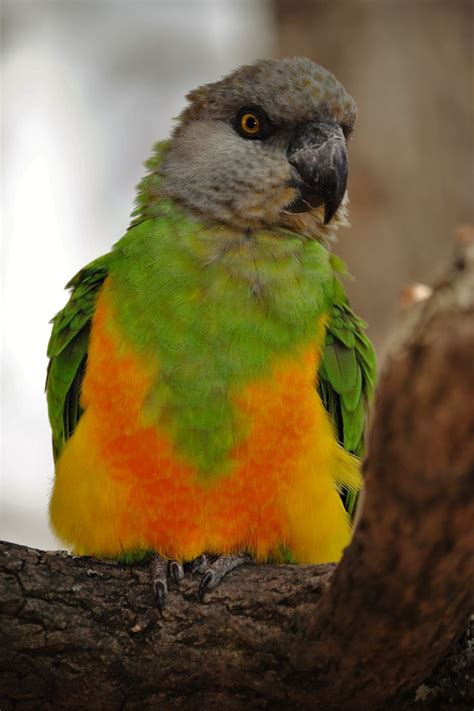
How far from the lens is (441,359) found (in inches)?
77.0

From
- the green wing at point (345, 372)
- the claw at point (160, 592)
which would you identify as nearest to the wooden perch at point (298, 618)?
the claw at point (160, 592)

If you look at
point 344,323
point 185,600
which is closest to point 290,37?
point 344,323

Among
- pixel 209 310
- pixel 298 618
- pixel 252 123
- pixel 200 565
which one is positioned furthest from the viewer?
pixel 252 123

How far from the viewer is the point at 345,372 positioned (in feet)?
13.0

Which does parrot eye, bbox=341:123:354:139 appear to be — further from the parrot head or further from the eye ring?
the eye ring

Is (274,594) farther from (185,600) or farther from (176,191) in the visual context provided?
(176,191)

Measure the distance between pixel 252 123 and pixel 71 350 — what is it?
142cm

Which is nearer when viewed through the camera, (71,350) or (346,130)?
(71,350)

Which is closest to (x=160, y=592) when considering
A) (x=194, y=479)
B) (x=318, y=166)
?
(x=194, y=479)

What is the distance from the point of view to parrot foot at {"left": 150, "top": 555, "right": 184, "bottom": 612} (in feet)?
10.7

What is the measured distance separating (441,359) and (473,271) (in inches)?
8.5

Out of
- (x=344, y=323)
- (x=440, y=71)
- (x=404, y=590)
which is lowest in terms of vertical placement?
(x=404, y=590)

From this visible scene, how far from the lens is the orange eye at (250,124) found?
415 centimetres

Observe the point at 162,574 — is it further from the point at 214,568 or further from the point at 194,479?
the point at 194,479
